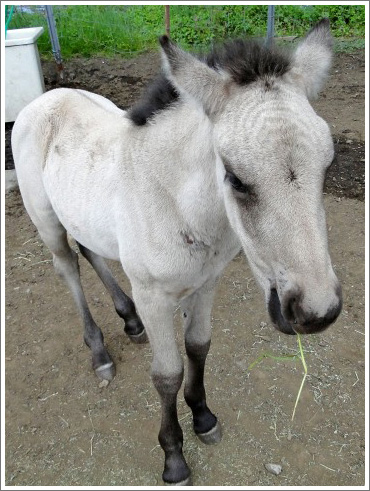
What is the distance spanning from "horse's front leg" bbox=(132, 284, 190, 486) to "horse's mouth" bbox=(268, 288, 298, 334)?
716 mm

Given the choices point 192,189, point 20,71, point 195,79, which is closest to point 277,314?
point 192,189

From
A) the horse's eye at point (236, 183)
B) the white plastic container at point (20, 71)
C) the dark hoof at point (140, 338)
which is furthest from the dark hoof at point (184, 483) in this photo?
the white plastic container at point (20, 71)

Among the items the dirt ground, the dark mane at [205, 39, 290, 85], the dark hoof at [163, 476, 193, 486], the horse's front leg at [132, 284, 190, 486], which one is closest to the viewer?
the dark mane at [205, 39, 290, 85]

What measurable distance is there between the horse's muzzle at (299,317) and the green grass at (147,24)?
24.2 feet

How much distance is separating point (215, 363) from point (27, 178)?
179 cm

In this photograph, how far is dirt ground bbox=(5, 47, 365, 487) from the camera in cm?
254

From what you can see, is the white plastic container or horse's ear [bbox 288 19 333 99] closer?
horse's ear [bbox 288 19 333 99]

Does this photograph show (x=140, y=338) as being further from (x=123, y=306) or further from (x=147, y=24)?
(x=147, y=24)

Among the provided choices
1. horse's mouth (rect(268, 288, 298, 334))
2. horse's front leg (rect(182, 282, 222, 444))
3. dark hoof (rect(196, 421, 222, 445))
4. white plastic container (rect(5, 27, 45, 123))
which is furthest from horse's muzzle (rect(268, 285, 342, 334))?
white plastic container (rect(5, 27, 45, 123))

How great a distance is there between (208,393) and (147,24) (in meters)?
7.37

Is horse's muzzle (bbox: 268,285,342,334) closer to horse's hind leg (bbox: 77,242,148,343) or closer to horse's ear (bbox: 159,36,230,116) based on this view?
horse's ear (bbox: 159,36,230,116)

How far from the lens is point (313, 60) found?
1.69 meters

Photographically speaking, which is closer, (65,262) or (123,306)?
(65,262)

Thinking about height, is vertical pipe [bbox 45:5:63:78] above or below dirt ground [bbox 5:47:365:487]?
above
